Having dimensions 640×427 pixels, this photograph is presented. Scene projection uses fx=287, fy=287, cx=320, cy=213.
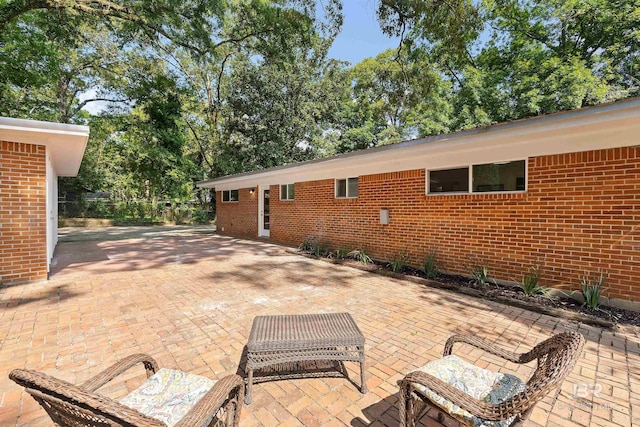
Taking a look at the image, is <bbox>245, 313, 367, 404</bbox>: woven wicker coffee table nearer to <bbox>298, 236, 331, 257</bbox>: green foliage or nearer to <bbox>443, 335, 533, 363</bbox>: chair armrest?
<bbox>443, 335, 533, 363</bbox>: chair armrest

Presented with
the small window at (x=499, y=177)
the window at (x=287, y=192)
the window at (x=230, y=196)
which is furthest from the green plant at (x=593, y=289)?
the window at (x=230, y=196)

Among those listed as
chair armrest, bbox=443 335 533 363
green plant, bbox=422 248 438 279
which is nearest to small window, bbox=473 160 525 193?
green plant, bbox=422 248 438 279

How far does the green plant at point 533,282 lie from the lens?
4.89 meters

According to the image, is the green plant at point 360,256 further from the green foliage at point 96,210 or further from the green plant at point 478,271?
the green foliage at point 96,210

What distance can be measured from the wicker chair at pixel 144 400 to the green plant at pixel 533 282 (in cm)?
510

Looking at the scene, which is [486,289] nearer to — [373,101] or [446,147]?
[446,147]

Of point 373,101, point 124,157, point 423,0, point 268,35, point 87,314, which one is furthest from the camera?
point 373,101

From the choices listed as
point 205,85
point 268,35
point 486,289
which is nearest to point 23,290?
point 486,289

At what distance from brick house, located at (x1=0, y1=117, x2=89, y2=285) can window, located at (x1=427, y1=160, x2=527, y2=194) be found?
23.9 ft

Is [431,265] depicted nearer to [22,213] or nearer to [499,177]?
[499,177]

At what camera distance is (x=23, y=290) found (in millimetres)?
5238

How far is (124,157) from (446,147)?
74.0 feet

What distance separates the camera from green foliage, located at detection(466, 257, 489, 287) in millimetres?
5555

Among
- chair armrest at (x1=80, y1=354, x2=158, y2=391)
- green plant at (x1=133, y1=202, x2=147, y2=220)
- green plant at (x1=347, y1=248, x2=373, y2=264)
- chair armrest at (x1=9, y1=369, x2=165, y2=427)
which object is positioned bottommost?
green plant at (x1=347, y1=248, x2=373, y2=264)
